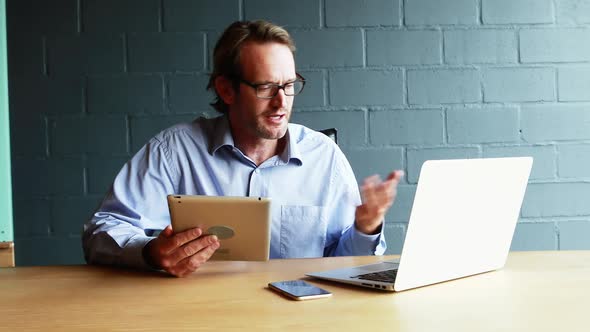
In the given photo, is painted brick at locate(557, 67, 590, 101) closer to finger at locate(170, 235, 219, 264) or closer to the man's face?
the man's face

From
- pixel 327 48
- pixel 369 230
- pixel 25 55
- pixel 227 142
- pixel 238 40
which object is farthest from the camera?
pixel 327 48

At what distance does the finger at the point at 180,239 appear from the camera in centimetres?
135

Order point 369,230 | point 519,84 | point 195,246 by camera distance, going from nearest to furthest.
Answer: point 195,246
point 369,230
point 519,84

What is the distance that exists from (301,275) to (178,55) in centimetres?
153

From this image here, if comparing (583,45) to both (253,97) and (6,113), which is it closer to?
(253,97)

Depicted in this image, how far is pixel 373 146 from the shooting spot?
9.05 ft

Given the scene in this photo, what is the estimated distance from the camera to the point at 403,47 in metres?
2.77

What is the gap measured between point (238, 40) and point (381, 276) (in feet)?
3.30

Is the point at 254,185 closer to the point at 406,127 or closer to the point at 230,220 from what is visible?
the point at 230,220

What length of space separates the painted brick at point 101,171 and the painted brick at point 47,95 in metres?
0.21

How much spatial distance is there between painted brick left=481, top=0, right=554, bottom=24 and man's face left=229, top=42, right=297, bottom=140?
1232mm

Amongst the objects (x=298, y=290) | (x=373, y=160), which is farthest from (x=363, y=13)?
(x=298, y=290)

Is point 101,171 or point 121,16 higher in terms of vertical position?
point 121,16

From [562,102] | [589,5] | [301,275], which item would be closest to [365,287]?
[301,275]
